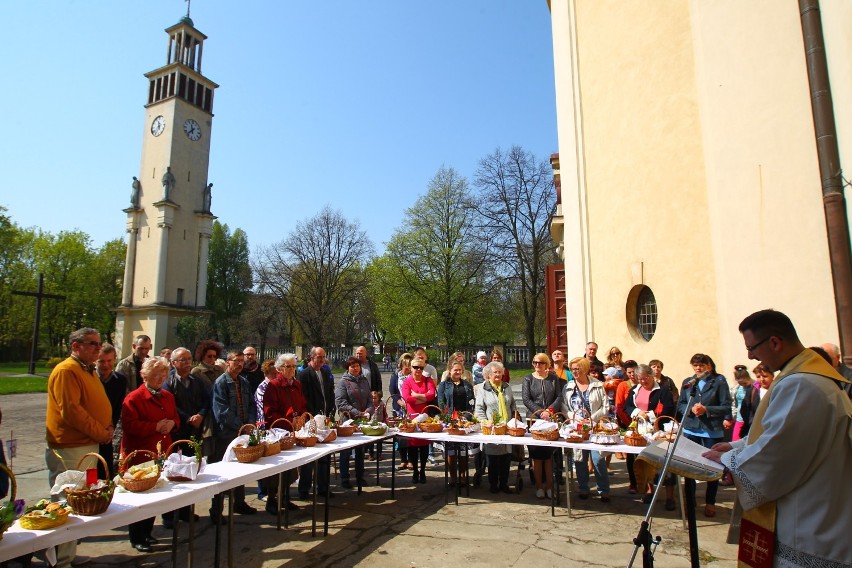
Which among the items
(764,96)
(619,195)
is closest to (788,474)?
(764,96)

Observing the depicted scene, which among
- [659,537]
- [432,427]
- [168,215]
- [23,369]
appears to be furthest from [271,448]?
[23,369]

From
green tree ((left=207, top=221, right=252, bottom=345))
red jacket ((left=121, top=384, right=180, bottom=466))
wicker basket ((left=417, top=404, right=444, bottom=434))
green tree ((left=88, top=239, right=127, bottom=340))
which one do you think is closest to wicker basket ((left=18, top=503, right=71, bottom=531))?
red jacket ((left=121, top=384, right=180, bottom=466))

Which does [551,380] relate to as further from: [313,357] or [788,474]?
[788,474]

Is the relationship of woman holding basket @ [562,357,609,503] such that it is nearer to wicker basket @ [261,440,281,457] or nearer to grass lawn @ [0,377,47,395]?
wicker basket @ [261,440,281,457]

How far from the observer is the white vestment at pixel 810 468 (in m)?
2.45

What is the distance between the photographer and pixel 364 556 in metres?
5.08

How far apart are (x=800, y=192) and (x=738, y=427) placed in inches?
166

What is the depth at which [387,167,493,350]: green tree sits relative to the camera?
99.7ft

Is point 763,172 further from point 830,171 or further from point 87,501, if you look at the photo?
point 87,501

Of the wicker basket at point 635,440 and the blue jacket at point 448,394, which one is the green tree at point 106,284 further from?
the wicker basket at point 635,440

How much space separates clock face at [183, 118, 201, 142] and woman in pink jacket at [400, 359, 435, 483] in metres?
38.7

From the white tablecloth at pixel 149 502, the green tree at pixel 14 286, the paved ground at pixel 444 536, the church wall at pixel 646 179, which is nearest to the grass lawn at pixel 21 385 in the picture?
the paved ground at pixel 444 536

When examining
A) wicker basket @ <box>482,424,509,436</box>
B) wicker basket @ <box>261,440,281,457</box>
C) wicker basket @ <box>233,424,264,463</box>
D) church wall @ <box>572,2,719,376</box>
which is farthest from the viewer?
church wall @ <box>572,2,719,376</box>

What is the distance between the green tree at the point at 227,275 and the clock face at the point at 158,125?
1800 cm
